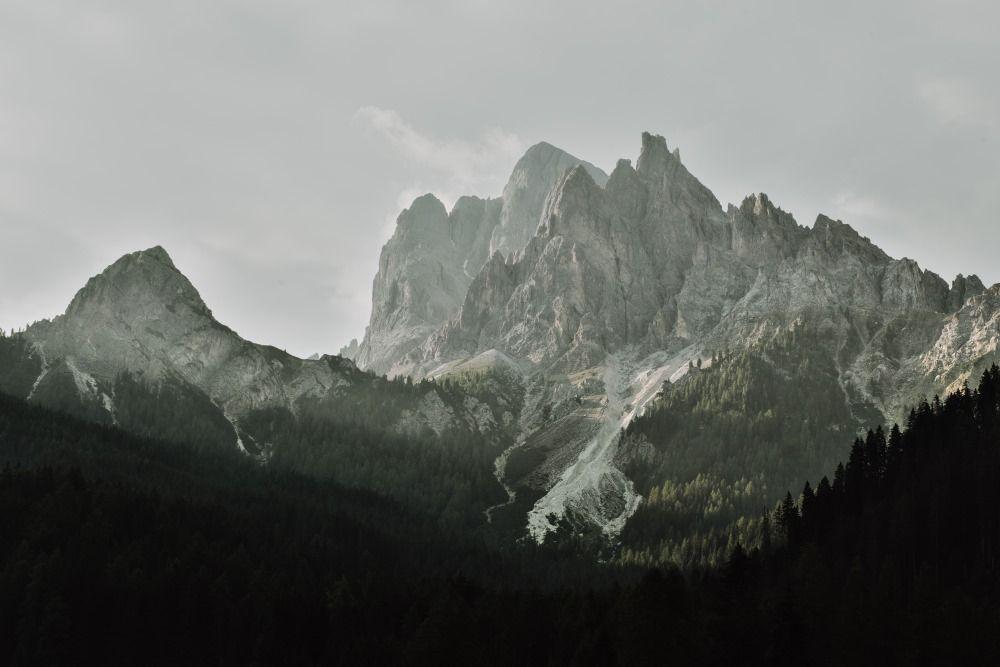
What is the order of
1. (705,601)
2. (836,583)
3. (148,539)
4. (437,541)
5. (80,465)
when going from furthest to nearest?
(437,541), (80,465), (148,539), (836,583), (705,601)

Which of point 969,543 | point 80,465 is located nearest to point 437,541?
point 80,465

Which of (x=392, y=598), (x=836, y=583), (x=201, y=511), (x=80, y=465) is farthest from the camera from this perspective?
(x=80, y=465)

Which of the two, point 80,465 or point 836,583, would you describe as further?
point 80,465

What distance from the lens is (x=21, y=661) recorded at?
116m

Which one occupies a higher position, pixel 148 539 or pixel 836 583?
pixel 836 583

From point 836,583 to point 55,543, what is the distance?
107199 millimetres

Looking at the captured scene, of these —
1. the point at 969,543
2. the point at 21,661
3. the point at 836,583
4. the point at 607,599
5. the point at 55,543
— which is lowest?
the point at 21,661

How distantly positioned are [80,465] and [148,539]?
4194 cm

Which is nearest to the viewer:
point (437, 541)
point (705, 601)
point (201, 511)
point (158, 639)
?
point (705, 601)

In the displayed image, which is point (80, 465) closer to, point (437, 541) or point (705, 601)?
point (437, 541)

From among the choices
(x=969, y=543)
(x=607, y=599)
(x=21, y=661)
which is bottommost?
(x=21, y=661)

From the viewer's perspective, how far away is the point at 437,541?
7485 inches

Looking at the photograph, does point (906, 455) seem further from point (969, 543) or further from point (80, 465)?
point (80, 465)

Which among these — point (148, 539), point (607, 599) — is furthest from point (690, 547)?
point (148, 539)
